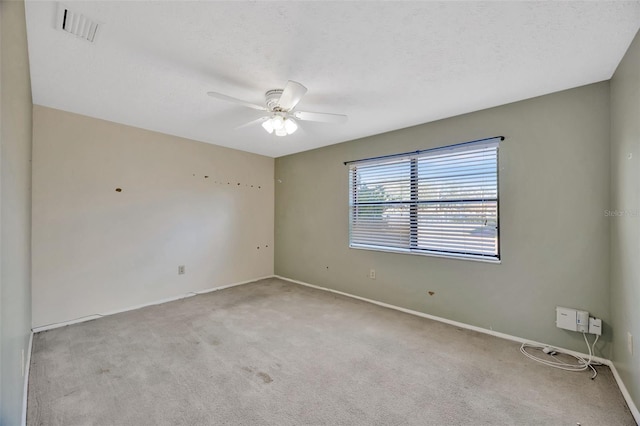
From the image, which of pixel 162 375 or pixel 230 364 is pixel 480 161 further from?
pixel 162 375

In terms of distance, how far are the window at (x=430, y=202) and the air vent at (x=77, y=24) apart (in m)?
2.96

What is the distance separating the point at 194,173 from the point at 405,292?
338 cm

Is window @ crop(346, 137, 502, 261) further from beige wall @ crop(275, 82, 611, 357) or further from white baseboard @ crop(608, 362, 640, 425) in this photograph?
white baseboard @ crop(608, 362, 640, 425)

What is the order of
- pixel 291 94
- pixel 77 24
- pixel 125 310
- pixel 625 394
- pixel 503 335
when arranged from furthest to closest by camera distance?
pixel 125 310
pixel 503 335
pixel 291 94
pixel 625 394
pixel 77 24

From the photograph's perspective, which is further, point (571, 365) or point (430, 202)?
point (430, 202)

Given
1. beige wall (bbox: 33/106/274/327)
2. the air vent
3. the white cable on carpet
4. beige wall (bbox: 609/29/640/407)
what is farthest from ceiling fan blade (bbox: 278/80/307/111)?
the white cable on carpet

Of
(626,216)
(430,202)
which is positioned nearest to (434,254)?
(430,202)

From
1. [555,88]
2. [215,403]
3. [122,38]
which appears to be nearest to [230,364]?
[215,403]

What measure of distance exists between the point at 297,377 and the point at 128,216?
286 centimetres

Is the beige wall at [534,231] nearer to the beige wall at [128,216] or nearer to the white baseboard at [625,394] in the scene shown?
the white baseboard at [625,394]

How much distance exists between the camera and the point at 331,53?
5.83 feet

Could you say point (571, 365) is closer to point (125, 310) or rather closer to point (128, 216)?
point (125, 310)

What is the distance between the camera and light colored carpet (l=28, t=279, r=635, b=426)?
1.63 meters

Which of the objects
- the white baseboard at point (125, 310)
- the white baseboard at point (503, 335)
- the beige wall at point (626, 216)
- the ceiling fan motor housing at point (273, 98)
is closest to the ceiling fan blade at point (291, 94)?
the ceiling fan motor housing at point (273, 98)
